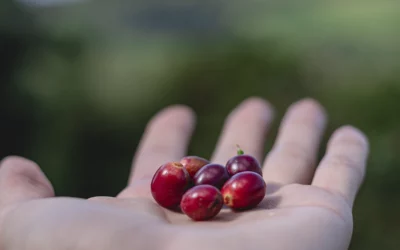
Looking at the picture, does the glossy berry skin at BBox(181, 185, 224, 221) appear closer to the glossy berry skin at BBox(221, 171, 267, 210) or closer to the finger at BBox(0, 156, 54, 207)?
the glossy berry skin at BBox(221, 171, 267, 210)

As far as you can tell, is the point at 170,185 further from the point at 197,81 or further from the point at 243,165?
the point at 197,81

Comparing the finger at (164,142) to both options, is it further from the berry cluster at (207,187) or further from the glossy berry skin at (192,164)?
the berry cluster at (207,187)

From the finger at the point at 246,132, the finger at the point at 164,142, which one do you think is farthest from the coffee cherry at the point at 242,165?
the finger at the point at 246,132

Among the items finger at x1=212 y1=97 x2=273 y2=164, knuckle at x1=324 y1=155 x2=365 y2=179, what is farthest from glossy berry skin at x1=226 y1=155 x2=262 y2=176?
finger at x1=212 y1=97 x2=273 y2=164

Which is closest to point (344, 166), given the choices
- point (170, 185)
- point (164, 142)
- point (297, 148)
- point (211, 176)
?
point (297, 148)

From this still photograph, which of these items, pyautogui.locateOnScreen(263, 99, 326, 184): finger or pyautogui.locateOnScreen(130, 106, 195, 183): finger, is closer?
pyautogui.locateOnScreen(263, 99, 326, 184): finger

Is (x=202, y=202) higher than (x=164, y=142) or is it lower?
higher

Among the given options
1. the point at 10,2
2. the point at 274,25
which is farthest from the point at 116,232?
the point at 10,2
